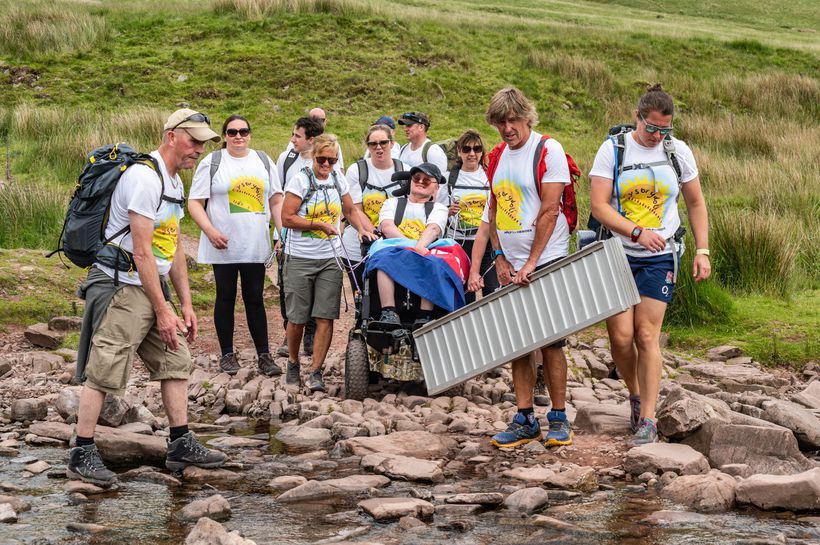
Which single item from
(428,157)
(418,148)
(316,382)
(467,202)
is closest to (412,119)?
(418,148)

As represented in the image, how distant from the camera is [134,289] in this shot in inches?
240

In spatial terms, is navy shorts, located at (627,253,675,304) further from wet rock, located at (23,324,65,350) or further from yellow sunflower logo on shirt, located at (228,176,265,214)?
wet rock, located at (23,324,65,350)

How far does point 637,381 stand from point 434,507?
206 centimetres

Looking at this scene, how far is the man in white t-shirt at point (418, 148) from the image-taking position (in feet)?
32.3

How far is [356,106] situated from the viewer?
2242cm

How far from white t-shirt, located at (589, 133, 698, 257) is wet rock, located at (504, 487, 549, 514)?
5.76ft

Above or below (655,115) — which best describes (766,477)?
below

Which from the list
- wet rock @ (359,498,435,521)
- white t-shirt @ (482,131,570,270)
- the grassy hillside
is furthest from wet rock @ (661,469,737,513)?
the grassy hillside

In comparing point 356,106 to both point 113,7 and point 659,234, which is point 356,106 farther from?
point 659,234

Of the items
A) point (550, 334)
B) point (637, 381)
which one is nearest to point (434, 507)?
point (550, 334)

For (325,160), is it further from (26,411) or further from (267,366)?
(26,411)

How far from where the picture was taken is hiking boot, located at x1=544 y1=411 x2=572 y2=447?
6902 millimetres

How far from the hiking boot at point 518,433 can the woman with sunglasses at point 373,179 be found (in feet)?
8.65

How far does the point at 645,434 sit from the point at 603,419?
24.0 inches
